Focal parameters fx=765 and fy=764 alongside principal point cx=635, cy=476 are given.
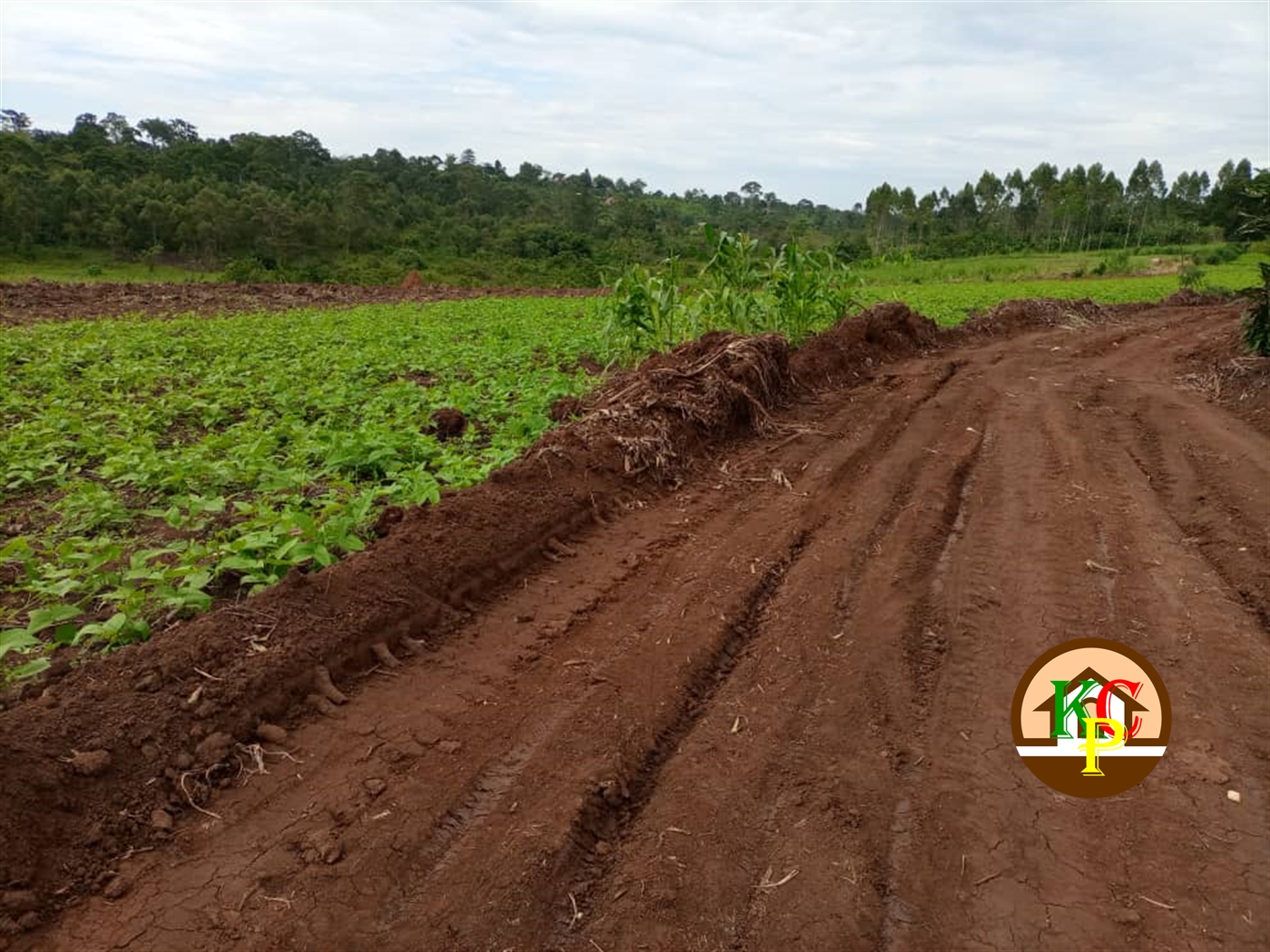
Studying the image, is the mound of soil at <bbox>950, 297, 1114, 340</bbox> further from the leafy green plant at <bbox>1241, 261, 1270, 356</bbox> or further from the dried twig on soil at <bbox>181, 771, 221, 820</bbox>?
the dried twig on soil at <bbox>181, 771, 221, 820</bbox>

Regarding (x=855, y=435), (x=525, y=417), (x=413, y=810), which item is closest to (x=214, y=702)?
(x=413, y=810)

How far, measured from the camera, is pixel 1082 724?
9.42ft

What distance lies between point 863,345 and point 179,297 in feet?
78.1

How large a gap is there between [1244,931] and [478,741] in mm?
2656

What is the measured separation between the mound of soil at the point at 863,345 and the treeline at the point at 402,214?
225 cm

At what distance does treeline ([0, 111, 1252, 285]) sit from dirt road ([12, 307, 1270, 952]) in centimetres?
710

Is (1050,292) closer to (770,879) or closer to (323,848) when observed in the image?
(770,879)

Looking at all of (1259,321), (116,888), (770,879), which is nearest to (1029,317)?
(1259,321)

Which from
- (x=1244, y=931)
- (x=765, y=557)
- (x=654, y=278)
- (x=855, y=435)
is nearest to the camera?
(x=1244, y=931)

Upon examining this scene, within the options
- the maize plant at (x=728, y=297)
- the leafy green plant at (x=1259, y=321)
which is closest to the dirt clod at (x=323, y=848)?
the maize plant at (x=728, y=297)

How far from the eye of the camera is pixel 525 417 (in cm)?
807

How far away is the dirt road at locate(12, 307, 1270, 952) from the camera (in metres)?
2.39

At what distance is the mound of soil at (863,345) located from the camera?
33.9ft

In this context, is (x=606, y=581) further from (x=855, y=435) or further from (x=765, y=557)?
(x=855, y=435)
